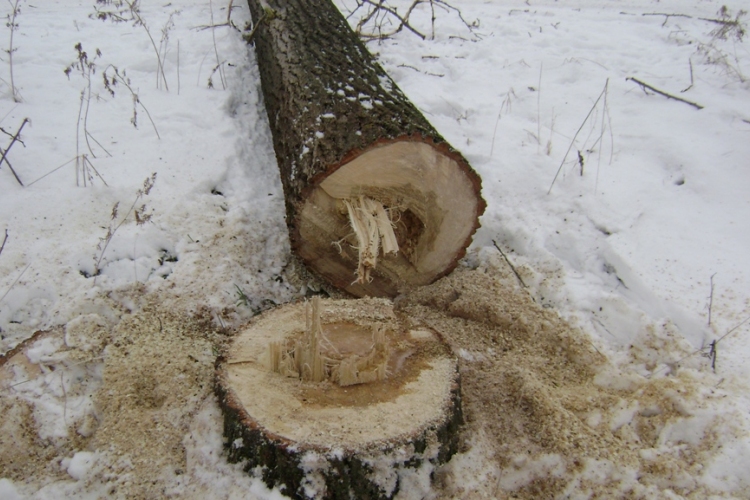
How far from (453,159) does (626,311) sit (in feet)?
3.10

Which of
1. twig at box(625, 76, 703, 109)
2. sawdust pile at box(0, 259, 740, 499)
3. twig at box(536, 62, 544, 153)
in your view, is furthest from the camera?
twig at box(625, 76, 703, 109)

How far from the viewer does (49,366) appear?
6.48 feet

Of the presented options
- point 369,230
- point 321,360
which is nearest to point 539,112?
point 369,230

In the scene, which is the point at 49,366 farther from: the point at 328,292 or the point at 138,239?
the point at 328,292

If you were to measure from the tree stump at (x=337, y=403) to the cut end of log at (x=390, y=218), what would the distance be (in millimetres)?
412

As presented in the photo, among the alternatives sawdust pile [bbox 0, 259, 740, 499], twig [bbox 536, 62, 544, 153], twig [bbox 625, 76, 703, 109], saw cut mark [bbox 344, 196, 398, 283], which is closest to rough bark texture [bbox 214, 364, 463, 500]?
sawdust pile [bbox 0, 259, 740, 499]

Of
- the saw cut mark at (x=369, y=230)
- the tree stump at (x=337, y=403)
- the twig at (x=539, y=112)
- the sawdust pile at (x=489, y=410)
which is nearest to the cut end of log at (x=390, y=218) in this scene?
the saw cut mark at (x=369, y=230)

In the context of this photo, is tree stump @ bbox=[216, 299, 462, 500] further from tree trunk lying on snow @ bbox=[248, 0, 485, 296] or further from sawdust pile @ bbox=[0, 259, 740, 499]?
tree trunk lying on snow @ bbox=[248, 0, 485, 296]

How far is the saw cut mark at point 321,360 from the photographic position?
68.2 inches

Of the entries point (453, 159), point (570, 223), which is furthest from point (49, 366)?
point (570, 223)

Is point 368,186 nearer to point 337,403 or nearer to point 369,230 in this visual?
point 369,230

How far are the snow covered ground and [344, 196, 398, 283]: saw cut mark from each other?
0.48 m

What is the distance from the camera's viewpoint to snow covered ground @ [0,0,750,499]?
68.9 inches

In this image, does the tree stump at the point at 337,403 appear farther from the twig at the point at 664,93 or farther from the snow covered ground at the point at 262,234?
the twig at the point at 664,93
